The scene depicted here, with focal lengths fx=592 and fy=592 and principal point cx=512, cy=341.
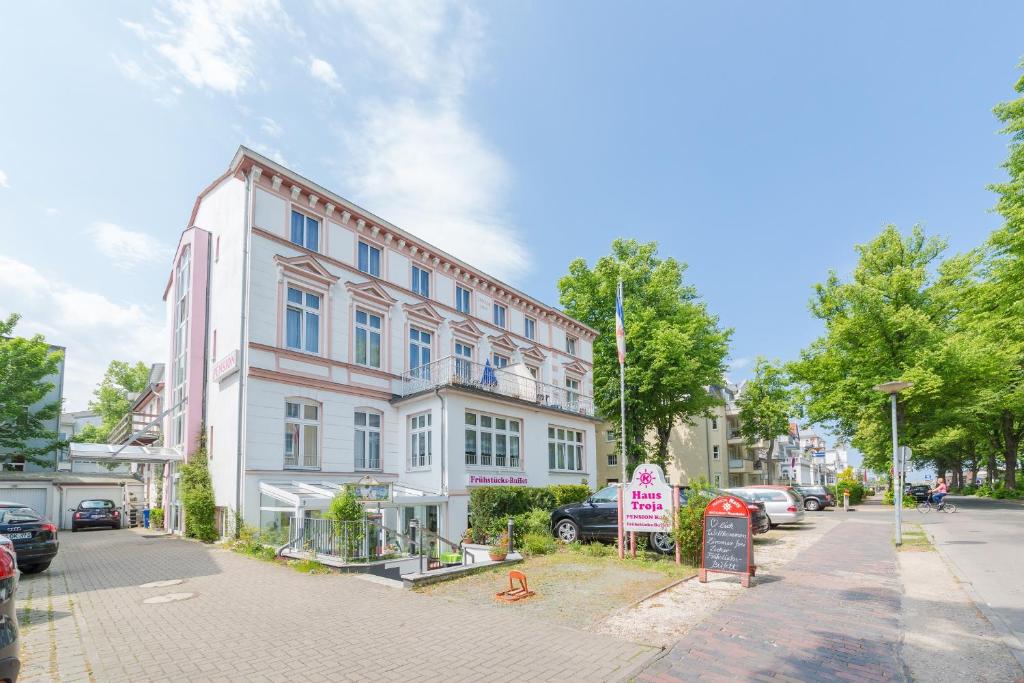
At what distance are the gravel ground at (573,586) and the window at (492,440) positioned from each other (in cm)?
756

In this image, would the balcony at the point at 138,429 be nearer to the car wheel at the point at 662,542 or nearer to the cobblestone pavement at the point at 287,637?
the cobblestone pavement at the point at 287,637

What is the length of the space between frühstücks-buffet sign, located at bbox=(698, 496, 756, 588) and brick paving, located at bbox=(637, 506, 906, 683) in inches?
17.3

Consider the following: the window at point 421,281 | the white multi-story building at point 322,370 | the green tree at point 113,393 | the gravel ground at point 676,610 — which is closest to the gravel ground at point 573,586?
the gravel ground at point 676,610

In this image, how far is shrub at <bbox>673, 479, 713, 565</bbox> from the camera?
11734 millimetres

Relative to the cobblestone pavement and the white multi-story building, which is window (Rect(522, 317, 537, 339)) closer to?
the white multi-story building

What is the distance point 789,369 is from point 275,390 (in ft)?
103

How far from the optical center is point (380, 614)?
8.06 metres

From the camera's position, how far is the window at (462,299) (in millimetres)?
24859

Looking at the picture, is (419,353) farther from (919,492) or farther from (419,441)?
(919,492)

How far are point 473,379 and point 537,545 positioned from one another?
10895 millimetres

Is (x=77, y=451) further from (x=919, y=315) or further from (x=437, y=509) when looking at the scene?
(x=919, y=315)

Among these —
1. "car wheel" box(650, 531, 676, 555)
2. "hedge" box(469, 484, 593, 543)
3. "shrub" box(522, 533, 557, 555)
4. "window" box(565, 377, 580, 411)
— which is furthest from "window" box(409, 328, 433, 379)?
"car wheel" box(650, 531, 676, 555)

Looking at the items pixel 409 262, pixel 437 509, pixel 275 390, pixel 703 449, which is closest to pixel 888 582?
pixel 437 509

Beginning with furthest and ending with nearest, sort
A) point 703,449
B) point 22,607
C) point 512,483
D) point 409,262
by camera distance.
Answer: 1. point 703,449
2. point 409,262
3. point 512,483
4. point 22,607
